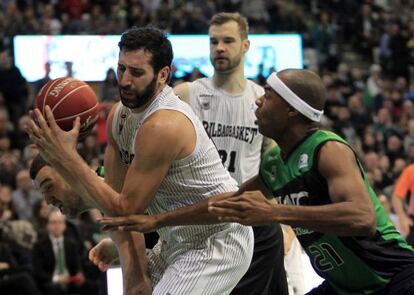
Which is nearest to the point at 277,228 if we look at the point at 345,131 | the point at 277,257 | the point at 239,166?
the point at 277,257

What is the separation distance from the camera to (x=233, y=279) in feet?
17.5

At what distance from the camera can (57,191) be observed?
5859mm

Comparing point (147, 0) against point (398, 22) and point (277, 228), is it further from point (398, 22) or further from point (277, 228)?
point (277, 228)

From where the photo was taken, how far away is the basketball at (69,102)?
5.18 meters

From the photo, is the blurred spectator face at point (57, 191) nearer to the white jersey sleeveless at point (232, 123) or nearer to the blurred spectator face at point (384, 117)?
the white jersey sleeveless at point (232, 123)

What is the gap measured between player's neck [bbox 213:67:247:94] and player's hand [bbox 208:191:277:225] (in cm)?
302

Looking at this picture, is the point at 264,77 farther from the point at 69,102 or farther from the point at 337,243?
the point at 337,243

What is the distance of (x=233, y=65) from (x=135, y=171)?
2708 millimetres

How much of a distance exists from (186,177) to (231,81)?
2510 mm

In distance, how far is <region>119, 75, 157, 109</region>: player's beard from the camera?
5.05 m

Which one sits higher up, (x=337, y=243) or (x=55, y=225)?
(x=337, y=243)

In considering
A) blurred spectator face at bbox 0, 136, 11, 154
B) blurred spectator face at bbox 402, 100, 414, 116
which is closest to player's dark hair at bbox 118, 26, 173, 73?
blurred spectator face at bbox 0, 136, 11, 154

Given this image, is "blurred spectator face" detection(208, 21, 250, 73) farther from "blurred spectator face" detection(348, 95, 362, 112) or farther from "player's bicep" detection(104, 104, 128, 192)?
"blurred spectator face" detection(348, 95, 362, 112)

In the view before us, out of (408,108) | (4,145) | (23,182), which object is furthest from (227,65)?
(408,108)
